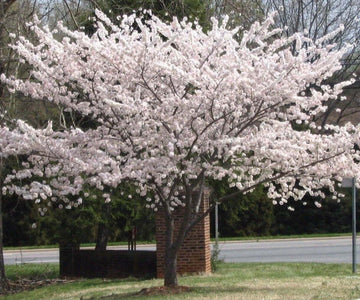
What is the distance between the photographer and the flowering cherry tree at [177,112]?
36.4 ft

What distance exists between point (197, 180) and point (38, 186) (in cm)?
290

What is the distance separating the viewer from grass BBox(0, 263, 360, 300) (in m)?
11.8

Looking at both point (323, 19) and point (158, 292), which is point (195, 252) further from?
point (323, 19)

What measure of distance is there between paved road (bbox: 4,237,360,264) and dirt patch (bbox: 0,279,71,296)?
3.90 metres

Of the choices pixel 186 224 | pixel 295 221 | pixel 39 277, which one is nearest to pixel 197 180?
pixel 186 224

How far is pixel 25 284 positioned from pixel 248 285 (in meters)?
7.04

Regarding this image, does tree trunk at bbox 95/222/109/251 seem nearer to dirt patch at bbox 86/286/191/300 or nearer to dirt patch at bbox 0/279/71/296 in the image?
dirt patch at bbox 0/279/71/296

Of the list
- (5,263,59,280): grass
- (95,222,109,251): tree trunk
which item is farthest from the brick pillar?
(5,263,59,280): grass

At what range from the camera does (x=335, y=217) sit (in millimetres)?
32812

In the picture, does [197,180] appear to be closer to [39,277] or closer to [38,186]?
[38,186]

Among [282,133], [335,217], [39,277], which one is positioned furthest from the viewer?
[335,217]

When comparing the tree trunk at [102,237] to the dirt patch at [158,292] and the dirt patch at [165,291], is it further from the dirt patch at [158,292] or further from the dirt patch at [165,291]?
the dirt patch at [165,291]

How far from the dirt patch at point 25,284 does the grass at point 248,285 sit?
2.76 ft

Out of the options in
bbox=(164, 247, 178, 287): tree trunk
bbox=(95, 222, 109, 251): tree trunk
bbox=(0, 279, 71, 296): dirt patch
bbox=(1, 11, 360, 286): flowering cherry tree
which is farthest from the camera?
bbox=(95, 222, 109, 251): tree trunk
